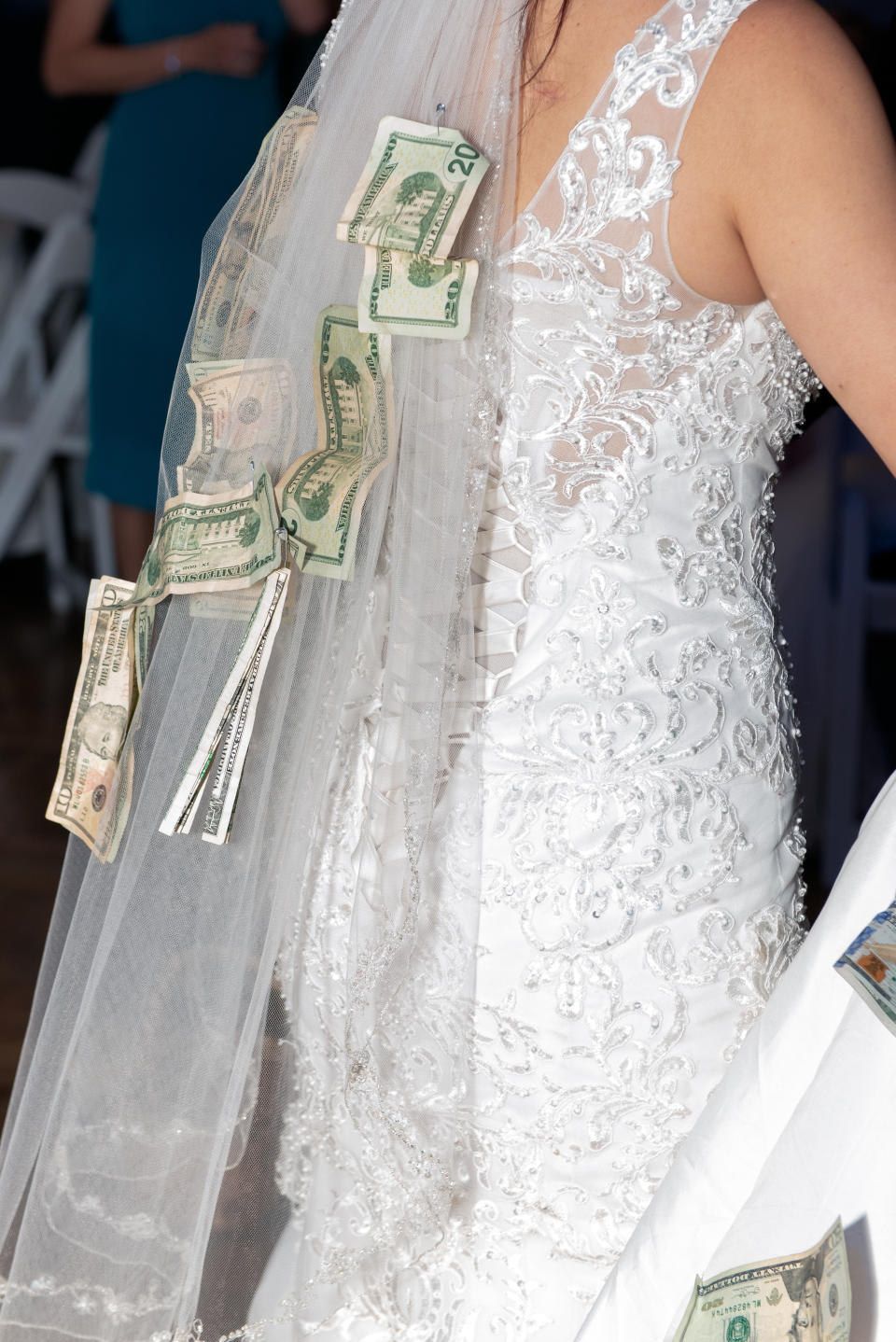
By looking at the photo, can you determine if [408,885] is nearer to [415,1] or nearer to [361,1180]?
[361,1180]

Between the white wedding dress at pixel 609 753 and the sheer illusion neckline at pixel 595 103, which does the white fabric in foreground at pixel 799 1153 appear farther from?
the sheer illusion neckline at pixel 595 103

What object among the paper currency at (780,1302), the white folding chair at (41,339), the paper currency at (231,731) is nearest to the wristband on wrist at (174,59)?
the paper currency at (231,731)

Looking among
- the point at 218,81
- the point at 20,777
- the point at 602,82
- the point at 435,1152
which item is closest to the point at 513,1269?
the point at 435,1152

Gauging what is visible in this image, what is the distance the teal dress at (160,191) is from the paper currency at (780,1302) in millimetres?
1861

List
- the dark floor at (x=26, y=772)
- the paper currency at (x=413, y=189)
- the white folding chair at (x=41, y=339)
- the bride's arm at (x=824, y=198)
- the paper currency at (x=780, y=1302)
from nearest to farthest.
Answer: the paper currency at (x=780, y=1302)
the bride's arm at (x=824, y=198)
the paper currency at (x=413, y=189)
the dark floor at (x=26, y=772)
the white folding chair at (x=41, y=339)

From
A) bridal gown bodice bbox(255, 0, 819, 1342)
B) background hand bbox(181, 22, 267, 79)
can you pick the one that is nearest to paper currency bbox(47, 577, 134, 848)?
bridal gown bodice bbox(255, 0, 819, 1342)

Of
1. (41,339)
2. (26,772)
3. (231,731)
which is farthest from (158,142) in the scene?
(41,339)

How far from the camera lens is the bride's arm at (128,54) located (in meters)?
2.21

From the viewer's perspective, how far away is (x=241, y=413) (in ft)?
2.96

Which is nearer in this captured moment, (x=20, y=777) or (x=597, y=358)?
(x=597, y=358)

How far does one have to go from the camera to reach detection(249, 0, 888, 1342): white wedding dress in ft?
2.92

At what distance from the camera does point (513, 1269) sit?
957 millimetres

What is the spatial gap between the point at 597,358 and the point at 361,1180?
1.94 ft

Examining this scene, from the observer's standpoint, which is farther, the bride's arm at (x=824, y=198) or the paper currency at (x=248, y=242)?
the paper currency at (x=248, y=242)
